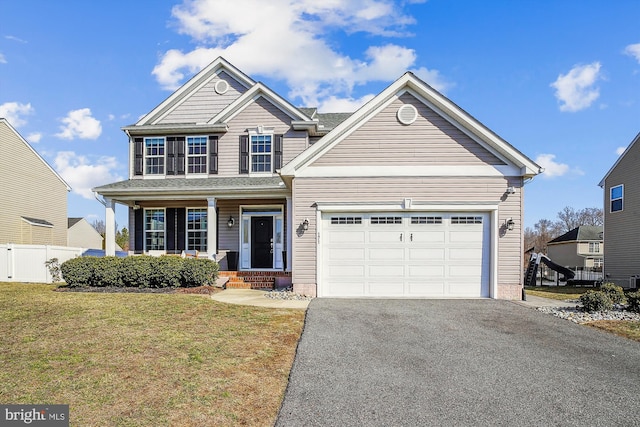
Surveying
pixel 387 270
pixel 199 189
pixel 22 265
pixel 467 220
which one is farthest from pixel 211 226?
pixel 467 220

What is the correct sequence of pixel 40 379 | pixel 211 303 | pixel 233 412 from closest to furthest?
pixel 233 412
pixel 40 379
pixel 211 303

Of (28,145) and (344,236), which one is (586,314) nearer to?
(344,236)

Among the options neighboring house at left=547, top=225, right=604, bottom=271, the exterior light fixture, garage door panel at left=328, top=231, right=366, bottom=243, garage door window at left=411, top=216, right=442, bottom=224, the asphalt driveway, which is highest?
garage door window at left=411, top=216, right=442, bottom=224

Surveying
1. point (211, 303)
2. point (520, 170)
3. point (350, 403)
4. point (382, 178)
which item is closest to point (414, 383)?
point (350, 403)

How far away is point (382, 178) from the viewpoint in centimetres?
1120

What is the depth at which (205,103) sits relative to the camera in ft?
56.0

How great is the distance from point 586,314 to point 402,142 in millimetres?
6415

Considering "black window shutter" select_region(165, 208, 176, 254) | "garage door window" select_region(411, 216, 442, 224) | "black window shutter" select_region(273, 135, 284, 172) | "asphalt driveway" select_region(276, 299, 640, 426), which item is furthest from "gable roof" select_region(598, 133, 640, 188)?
"black window shutter" select_region(165, 208, 176, 254)

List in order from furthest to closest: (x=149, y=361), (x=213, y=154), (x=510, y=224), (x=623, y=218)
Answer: (x=623, y=218)
(x=213, y=154)
(x=510, y=224)
(x=149, y=361)

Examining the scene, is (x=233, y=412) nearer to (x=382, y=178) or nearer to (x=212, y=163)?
(x=382, y=178)

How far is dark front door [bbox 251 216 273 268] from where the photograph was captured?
50.4 feet

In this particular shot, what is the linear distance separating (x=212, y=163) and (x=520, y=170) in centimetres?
1152

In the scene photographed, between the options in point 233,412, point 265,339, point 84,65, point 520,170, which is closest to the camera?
point 233,412

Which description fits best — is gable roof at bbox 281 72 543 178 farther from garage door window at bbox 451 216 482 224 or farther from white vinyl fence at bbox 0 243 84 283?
white vinyl fence at bbox 0 243 84 283
